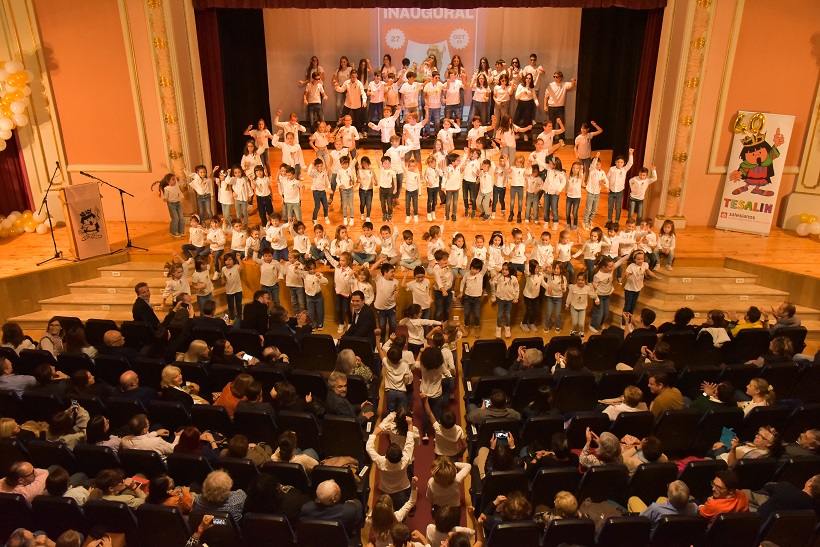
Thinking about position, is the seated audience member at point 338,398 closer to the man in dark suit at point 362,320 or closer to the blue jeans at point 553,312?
the man in dark suit at point 362,320

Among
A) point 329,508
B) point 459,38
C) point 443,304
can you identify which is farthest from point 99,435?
point 459,38

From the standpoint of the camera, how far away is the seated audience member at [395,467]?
5457 mm

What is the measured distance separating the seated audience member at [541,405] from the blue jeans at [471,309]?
308 centimetres

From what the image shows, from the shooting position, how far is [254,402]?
6168 mm

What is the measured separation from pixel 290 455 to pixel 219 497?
72 cm

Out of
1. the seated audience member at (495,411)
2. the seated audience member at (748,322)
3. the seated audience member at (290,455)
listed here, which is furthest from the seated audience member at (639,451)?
the seated audience member at (748,322)

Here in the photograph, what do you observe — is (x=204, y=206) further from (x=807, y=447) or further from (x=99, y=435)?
(x=807, y=447)

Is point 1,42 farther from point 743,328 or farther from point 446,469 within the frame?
point 743,328

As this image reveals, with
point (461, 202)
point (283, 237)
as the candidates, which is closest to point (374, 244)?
point (283, 237)

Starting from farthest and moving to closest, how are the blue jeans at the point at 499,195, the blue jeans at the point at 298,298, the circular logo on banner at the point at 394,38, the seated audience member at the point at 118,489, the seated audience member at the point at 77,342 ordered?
the circular logo on banner at the point at 394,38 → the blue jeans at the point at 499,195 → the blue jeans at the point at 298,298 → the seated audience member at the point at 77,342 → the seated audience member at the point at 118,489

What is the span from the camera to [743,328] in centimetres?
784

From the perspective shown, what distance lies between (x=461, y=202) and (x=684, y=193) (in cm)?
386

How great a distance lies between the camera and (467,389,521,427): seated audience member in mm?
6012

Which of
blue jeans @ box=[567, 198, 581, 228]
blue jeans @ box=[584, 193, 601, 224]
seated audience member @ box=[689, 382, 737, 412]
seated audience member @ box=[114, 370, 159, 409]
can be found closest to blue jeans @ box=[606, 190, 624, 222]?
blue jeans @ box=[584, 193, 601, 224]
